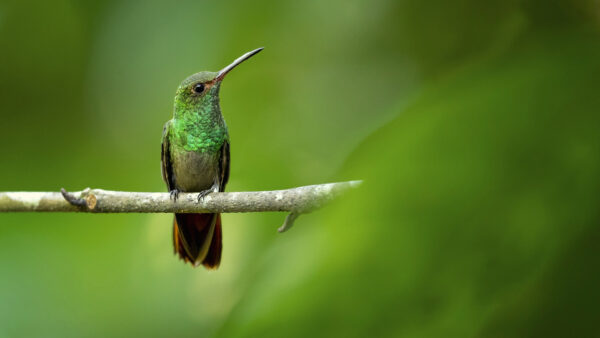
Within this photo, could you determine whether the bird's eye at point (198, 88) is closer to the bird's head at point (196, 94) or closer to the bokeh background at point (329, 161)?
the bird's head at point (196, 94)

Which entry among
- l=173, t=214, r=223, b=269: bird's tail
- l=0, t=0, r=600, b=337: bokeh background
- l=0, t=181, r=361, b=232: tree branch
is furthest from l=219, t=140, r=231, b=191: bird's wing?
l=0, t=181, r=361, b=232: tree branch

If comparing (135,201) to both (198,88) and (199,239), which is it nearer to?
(199,239)

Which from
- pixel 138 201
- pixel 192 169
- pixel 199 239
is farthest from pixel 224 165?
pixel 138 201

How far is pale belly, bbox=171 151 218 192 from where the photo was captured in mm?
1792

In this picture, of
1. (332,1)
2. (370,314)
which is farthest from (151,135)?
(370,314)

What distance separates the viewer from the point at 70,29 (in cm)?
121

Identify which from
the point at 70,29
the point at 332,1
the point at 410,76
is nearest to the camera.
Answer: the point at 410,76

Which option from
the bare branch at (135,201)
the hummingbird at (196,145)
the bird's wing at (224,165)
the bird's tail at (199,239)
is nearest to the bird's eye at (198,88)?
the hummingbird at (196,145)

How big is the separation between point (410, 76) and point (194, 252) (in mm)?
993

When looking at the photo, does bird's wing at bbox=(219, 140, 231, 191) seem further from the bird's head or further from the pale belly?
the bird's head

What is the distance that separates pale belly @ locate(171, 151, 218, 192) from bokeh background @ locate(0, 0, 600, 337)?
0.95 ft

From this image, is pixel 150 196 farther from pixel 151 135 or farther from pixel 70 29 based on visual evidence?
pixel 70 29

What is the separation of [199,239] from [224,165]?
244 mm

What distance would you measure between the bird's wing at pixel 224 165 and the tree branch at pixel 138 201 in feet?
1.73
